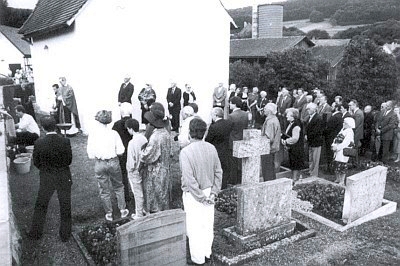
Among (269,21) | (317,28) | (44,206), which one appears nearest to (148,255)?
(44,206)

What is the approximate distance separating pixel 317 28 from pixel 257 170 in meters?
58.4

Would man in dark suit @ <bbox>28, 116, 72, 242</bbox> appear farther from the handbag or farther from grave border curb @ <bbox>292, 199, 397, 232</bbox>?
the handbag

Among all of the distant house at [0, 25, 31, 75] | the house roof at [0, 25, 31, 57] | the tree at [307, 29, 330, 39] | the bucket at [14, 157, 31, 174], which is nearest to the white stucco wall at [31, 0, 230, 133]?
the bucket at [14, 157, 31, 174]

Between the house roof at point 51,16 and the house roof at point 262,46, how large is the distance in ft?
70.4

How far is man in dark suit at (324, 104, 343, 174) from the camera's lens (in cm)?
1001

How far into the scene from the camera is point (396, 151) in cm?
1155

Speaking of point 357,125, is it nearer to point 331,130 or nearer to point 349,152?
point 331,130

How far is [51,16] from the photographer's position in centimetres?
1562

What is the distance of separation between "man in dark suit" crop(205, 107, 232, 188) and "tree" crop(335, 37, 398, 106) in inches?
608

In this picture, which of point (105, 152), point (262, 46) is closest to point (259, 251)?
point (105, 152)

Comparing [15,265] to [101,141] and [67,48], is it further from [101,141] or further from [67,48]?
[67,48]

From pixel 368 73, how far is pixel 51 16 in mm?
17245

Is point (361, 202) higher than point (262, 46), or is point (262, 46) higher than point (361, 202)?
point (262, 46)

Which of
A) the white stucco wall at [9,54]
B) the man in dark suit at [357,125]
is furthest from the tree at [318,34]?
the man in dark suit at [357,125]
